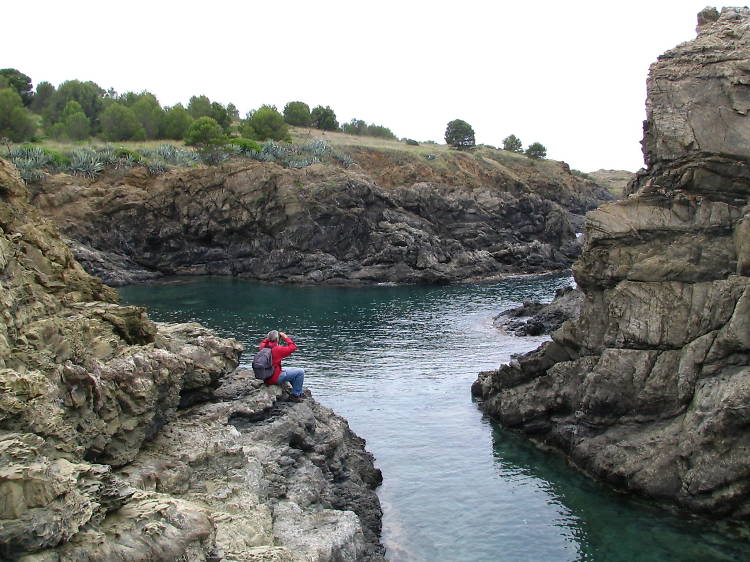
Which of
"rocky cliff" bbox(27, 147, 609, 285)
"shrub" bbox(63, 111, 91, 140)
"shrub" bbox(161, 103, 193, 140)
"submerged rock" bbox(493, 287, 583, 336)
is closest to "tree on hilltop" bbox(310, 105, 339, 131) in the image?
"shrub" bbox(161, 103, 193, 140)

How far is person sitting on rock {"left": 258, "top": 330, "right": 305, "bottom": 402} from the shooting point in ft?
86.7

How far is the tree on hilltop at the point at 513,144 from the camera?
544 ft

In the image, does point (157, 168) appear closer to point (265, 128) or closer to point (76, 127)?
point (76, 127)

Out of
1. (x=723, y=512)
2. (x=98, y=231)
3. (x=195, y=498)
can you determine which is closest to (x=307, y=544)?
(x=195, y=498)

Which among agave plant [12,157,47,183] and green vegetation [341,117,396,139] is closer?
agave plant [12,157,47,183]

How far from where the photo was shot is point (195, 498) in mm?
17219

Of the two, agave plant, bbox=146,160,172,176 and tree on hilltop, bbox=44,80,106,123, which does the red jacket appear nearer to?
agave plant, bbox=146,160,172,176

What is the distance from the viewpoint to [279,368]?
27281mm

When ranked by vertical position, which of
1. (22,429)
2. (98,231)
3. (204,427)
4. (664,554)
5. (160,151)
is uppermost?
(160,151)

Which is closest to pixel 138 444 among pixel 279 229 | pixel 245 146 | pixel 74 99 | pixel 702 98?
pixel 702 98

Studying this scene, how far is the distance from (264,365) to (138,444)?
8.91 metres

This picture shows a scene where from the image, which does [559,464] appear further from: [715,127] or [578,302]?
[578,302]

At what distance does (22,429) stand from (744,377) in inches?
855

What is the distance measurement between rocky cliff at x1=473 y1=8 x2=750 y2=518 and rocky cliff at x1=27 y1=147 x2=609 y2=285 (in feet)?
178
